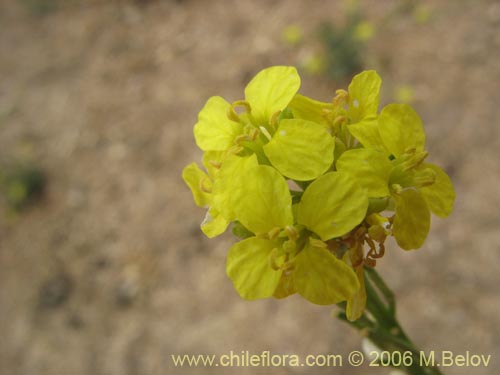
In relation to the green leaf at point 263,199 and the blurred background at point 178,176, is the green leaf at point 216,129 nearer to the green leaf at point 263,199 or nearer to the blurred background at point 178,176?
the green leaf at point 263,199

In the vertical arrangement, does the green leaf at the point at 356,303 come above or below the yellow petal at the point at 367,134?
below

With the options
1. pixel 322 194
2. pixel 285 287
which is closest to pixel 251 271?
pixel 285 287

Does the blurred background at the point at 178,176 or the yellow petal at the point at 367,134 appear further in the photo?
the blurred background at the point at 178,176

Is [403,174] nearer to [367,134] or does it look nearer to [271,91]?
[367,134]

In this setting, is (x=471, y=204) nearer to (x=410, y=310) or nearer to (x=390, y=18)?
(x=410, y=310)

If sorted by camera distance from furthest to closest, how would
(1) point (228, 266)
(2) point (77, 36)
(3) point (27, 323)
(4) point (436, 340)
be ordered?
(2) point (77, 36) → (3) point (27, 323) → (4) point (436, 340) → (1) point (228, 266)

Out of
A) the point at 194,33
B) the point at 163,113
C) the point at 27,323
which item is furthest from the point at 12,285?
the point at 194,33

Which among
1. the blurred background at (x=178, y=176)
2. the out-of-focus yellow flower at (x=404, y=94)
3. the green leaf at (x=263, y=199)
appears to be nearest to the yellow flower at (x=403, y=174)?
the green leaf at (x=263, y=199)
